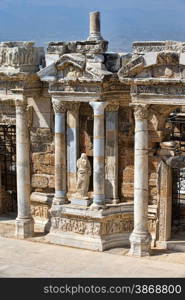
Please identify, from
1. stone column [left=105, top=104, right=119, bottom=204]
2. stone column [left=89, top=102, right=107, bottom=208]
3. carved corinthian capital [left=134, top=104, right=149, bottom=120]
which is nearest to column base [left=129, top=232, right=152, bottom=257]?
stone column [left=89, top=102, right=107, bottom=208]

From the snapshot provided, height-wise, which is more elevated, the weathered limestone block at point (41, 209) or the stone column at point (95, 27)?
the stone column at point (95, 27)

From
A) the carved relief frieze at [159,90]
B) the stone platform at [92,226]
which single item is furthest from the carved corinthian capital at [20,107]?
the carved relief frieze at [159,90]

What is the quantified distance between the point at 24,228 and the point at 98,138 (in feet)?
13.6

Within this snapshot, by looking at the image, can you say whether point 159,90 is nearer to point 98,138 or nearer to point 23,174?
point 98,138

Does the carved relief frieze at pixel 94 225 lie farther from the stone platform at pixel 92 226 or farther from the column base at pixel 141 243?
the column base at pixel 141 243

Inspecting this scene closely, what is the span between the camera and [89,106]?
766 inches

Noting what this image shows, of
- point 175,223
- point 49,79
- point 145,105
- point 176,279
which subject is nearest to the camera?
point 176,279

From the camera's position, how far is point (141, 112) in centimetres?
1719

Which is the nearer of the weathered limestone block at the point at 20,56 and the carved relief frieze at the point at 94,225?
the carved relief frieze at the point at 94,225

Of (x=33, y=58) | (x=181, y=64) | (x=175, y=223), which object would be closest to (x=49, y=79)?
(x=33, y=58)

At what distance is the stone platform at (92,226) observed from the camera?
18609 mm

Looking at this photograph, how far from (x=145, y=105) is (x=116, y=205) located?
3.58 metres

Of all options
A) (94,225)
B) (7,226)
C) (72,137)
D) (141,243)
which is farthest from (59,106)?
(7,226)

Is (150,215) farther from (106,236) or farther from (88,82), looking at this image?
(88,82)
